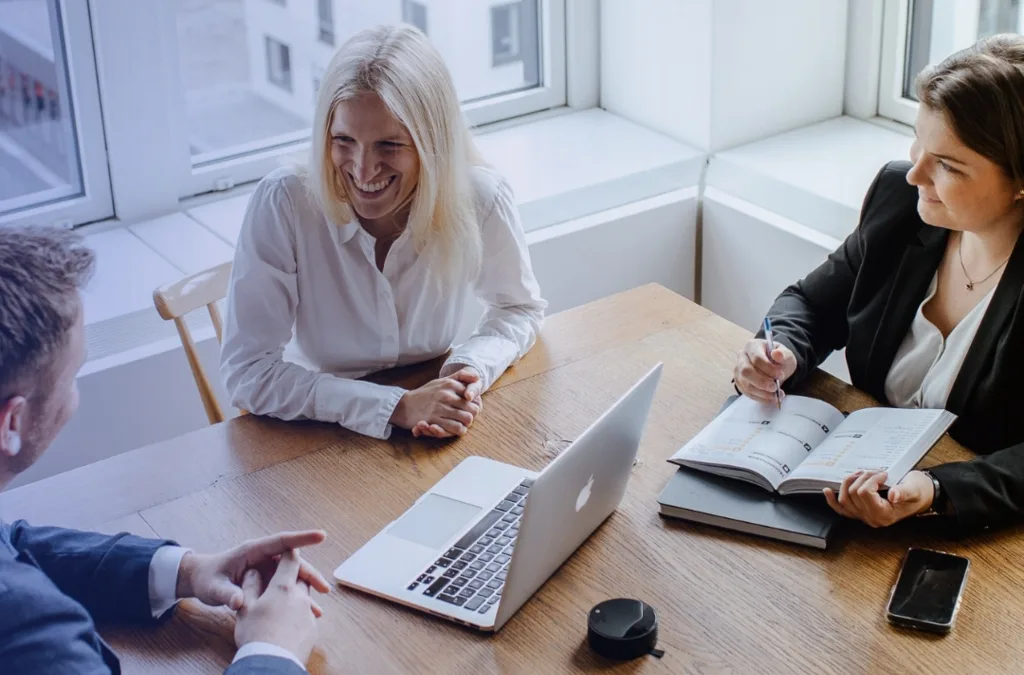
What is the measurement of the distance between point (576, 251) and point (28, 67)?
4.19 feet

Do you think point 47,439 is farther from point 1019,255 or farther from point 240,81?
point 240,81

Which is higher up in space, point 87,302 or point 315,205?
point 315,205

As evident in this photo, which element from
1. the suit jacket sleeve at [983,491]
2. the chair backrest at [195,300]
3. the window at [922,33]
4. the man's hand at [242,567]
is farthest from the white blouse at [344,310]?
the window at [922,33]

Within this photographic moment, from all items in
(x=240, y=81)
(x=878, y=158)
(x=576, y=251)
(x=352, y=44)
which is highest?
(x=352, y=44)

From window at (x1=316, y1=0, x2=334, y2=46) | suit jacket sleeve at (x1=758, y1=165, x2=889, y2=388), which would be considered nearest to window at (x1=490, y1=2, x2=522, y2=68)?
window at (x1=316, y1=0, x2=334, y2=46)

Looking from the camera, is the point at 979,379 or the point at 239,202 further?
the point at 239,202

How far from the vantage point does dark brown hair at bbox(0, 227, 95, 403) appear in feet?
3.68

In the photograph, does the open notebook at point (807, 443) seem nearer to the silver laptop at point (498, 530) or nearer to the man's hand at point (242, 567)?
the silver laptop at point (498, 530)

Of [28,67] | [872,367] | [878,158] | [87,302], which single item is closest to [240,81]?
[28,67]

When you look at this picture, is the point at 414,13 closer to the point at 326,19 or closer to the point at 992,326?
the point at 326,19

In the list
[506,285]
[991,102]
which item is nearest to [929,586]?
[991,102]

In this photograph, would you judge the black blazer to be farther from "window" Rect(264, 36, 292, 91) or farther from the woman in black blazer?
"window" Rect(264, 36, 292, 91)

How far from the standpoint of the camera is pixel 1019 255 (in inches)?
68.8

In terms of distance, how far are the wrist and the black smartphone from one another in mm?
804
